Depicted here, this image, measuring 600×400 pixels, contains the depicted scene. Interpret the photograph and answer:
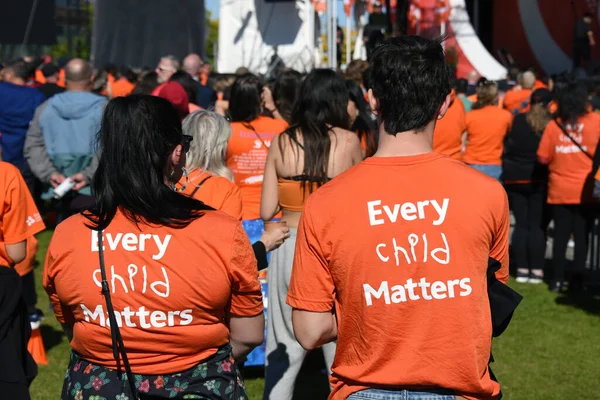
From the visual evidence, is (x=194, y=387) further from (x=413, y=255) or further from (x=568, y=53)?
(x=568, y=53)

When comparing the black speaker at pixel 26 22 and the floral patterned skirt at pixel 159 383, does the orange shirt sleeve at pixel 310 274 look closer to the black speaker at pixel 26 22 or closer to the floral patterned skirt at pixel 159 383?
the floral patterned skirt at pixel 159 383

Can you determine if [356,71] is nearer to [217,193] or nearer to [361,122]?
[361,122]

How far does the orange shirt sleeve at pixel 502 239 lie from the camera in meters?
2.32

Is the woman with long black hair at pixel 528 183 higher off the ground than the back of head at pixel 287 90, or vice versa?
Result: the back of head at pixel 287 90

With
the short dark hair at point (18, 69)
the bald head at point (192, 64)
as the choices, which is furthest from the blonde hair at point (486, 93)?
the short dark hair at point (18, 69)

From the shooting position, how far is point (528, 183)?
8227 millimetres

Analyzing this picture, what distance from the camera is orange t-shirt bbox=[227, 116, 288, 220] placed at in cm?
570

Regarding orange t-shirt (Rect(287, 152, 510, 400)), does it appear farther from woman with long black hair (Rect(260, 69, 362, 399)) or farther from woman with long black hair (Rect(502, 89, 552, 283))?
woman with long black hair (Rect(502, 89, 552, 283))

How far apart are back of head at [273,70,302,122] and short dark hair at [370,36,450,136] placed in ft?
12.5

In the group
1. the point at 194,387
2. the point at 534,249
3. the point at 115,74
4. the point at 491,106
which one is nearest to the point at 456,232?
the point at 194,387

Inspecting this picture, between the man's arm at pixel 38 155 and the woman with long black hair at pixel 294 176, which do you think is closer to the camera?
the woman with long black hair at pixel 294 176

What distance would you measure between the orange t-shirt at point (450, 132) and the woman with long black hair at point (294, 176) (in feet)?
10.8

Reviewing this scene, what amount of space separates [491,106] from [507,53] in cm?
1447

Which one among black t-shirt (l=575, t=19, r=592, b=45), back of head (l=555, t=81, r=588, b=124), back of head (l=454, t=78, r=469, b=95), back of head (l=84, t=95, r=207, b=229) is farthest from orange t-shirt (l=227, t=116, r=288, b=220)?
black t-shirt (l=575, t=19, r=592, b=45)
